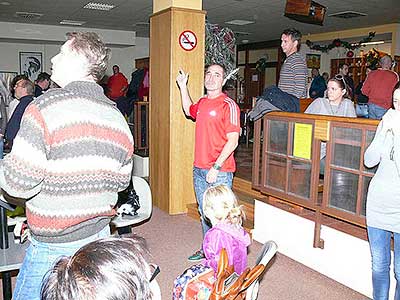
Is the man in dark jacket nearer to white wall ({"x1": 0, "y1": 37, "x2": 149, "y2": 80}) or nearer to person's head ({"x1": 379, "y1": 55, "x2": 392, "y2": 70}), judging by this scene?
person's head ({"x1": 379, "y1": 55, "x2": 392, "y2": 70})

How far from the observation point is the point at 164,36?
4.76 m

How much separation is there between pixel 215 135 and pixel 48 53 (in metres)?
10.7

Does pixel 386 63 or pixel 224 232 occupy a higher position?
pixel 386 63

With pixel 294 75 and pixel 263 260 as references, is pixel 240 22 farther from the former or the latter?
pixel 263 260

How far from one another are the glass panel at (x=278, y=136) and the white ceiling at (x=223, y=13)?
502 cm

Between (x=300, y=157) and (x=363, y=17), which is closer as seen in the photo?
(x=300, y=157)

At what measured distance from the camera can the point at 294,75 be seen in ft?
13.3

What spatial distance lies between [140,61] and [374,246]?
1016 cm

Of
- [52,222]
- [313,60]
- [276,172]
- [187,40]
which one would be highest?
[313,60]

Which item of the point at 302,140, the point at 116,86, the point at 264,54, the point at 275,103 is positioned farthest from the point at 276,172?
the point at 264,54

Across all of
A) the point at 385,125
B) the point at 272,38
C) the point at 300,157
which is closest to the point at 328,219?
the point at 300,157

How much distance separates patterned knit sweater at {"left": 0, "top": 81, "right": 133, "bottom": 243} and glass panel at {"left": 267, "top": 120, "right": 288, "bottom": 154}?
A: 2.22 m

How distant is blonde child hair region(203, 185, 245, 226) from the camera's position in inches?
90.0

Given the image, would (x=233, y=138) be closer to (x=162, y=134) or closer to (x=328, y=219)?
(x=328, y=219)
